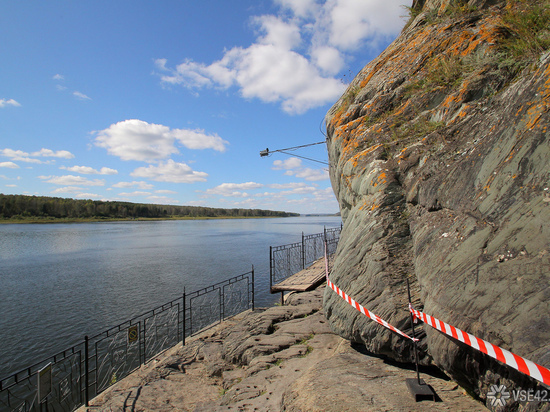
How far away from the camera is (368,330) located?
3.88m

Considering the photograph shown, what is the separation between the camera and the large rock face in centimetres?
241

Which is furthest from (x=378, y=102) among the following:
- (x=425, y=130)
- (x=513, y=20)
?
(x=513, y=20)

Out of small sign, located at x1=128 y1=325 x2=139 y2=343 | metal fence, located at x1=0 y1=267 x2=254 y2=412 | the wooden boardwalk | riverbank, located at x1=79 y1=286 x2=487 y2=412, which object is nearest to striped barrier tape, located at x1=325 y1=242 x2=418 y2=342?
riverbank, located at x1=79 y1=286 x2=487 y2=412

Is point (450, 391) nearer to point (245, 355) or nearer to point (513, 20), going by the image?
point (245, 355)

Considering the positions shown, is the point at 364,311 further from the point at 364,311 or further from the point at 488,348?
the point at 488,348

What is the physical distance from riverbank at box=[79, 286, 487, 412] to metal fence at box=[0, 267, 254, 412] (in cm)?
102

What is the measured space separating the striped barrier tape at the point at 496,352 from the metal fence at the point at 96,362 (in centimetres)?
553

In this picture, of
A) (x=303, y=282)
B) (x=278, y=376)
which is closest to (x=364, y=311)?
(x=278, y=376)

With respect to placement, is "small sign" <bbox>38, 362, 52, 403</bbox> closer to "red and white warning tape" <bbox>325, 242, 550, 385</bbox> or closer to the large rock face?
the large rock face

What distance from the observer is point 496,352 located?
2260 millimetres

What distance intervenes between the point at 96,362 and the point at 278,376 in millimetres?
4064

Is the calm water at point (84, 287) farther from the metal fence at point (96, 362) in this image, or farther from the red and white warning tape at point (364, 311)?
the red and white warning tape at point (364, 311)

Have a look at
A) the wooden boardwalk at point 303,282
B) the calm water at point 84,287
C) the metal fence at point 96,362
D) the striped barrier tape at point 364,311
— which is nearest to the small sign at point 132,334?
the metal fence at point 96,362

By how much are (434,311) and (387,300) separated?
798 millimetres
